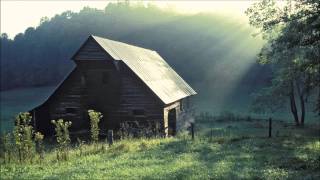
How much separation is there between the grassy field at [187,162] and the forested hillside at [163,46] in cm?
6056

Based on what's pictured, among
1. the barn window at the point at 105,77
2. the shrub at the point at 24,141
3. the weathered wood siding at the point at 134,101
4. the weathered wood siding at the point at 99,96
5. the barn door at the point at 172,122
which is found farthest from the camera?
the barn door at the point at 172,122

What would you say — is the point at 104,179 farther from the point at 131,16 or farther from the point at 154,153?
the point at 131,16

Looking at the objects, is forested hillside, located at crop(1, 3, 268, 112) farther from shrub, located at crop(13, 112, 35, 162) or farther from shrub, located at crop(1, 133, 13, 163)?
shrub, located at crop(13, 112, 35, 162)

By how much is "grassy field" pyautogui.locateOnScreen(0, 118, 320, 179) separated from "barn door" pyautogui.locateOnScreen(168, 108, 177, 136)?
34.7ft

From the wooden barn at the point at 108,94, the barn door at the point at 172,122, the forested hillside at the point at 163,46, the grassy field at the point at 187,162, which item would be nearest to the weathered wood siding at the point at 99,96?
the wooden barn at the point at 108,94

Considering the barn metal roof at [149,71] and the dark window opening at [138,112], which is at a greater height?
the barn metal roof at [149,71]

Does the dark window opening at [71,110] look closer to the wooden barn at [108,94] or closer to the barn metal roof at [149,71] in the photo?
the wooden barn at [108,94]

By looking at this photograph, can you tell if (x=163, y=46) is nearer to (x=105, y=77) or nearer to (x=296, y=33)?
(x=105, y=77)

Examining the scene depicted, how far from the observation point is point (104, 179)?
15.0 metres

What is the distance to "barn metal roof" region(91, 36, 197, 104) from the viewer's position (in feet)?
112

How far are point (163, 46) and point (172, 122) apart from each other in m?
84.5

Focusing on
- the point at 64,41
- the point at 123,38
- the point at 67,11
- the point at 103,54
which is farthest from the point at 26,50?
the point at 103,54

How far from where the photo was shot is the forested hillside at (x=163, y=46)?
102444mm

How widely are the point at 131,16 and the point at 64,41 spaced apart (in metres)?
27.3
